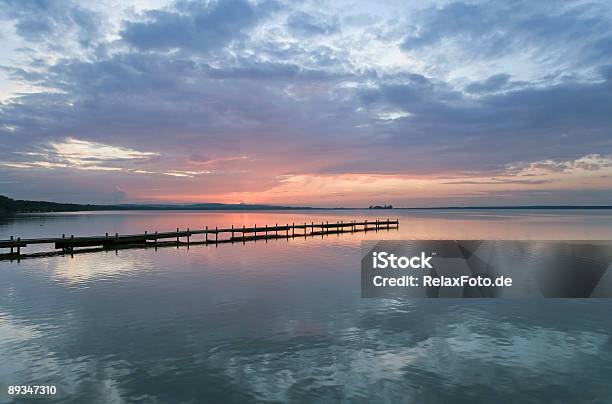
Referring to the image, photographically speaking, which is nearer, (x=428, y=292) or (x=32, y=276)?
(x=428, y=292)

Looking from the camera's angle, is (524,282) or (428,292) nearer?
(428,292)

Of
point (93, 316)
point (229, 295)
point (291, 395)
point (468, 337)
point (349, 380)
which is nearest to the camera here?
point (291, 395)

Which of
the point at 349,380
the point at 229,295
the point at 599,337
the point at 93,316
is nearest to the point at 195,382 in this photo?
the point at 349,380

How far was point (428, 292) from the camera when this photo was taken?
79.3 ft

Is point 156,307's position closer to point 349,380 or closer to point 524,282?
point 349,380

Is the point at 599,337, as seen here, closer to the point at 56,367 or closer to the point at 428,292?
the point at 428,292

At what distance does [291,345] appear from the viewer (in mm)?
14922

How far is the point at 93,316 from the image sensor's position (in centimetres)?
1861

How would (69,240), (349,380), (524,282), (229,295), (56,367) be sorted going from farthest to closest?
1. (69,240)
2. (524,282)
3. (229,295)
4. (56,367)
5. (349,380)

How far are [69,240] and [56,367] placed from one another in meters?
36.6

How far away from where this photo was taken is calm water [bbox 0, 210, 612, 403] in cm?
1136

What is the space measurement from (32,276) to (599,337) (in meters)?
34.6

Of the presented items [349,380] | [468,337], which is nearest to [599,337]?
[468,337]

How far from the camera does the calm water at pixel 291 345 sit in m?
11.4
